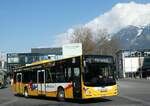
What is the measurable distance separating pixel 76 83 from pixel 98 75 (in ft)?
4.07

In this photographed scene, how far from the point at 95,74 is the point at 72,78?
1.43 metres

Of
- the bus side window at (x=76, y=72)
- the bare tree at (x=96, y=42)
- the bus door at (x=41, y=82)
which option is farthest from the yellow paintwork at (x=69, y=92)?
the bare tree at (x=96, y=42)

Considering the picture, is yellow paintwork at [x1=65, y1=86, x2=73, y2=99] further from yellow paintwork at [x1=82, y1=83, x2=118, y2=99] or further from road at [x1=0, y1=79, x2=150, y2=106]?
yellow paintwork at [x1=82, y1=83, x2=118, y2=99]

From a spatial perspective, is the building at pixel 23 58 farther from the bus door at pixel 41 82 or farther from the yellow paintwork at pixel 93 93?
the yellow paintwork at pixel 93 93

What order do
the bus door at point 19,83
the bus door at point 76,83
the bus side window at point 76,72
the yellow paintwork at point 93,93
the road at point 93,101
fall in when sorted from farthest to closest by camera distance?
the bus door at point 19,83
the bus side window at point 76,72
the bus door at point 76,83
the yellow paintwork at point 93,93
the road at point 93,101

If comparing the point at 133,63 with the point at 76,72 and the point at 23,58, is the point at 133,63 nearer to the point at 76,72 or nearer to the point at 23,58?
the point at 23,58

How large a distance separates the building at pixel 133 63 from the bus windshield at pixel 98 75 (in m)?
122

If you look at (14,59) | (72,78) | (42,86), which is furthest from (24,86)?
(14,59)

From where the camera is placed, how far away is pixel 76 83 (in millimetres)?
23609

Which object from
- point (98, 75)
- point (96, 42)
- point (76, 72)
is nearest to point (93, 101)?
point (98, 75)

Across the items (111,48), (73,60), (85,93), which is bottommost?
(85,93)

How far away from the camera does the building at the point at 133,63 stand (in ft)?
491

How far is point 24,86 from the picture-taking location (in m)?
33.4

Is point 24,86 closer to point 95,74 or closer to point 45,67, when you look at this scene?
point 45,67
